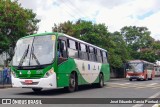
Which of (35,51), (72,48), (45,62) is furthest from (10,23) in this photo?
(45,62)

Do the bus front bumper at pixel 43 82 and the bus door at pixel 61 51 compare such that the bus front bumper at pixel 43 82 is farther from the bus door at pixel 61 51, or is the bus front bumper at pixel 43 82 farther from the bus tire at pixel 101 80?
the bus tire at pixel 101 80

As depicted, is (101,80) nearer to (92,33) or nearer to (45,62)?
(45,62)

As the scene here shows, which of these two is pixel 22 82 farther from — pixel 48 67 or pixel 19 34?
pixel 19 34

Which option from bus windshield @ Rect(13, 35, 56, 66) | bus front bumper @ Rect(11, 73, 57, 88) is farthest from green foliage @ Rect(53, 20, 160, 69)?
bus front bumper @ Rect(11, 73, 57, 88)

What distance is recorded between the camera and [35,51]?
559 inches

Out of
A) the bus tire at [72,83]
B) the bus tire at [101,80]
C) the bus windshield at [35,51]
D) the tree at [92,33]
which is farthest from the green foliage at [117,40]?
the bus windshield at [35,51]

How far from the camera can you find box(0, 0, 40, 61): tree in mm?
27281

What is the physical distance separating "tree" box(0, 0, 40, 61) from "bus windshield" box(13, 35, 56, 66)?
12585 millimetres

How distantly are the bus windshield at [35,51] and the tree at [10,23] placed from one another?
495 inches

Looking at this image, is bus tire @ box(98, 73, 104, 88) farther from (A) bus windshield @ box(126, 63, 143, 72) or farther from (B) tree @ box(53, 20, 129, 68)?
(A) bus windshield @ box(126, 63, 143, 72)

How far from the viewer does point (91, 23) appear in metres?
45.2

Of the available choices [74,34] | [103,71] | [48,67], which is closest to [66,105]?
[48,67]

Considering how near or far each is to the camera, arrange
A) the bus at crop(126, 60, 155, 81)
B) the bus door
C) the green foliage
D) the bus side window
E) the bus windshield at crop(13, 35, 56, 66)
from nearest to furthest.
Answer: the bus windshield at crop(13, 35, 56, 66)
the bus door
the bus side window
the bus at crop(126, 60, 155, 81)
the green foliage

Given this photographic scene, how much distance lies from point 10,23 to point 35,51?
1460 cm
